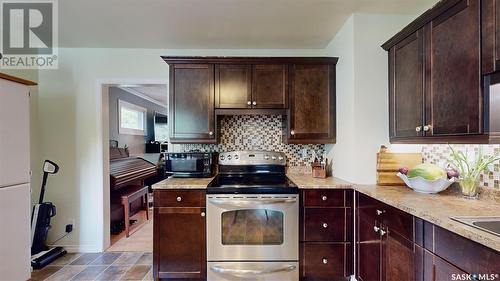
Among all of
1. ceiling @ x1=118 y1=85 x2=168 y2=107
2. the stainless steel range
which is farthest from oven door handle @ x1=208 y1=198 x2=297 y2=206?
ceiling @ x1=118 y1=85 x2=168 y2=107

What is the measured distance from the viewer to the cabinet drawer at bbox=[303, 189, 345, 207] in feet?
7.25

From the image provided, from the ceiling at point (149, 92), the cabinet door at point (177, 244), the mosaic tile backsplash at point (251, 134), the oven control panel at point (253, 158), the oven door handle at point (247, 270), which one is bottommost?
the oven door handle at point (247, 270)

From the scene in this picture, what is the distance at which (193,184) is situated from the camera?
2266 millimetres

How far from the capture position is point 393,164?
2.16 m

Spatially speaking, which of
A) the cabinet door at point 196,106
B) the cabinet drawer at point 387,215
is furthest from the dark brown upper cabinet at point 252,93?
the cabinet drawer at point 387,215

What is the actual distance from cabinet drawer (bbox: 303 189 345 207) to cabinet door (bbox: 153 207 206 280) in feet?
3.02

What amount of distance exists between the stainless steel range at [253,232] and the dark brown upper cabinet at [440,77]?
3.46 ft

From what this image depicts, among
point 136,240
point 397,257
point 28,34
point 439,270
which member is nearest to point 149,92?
point 28,34

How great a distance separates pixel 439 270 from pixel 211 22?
2.39 meters

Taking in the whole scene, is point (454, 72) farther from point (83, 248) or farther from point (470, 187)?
point (83, 248)

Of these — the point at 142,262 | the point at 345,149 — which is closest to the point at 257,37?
the point at 345,149

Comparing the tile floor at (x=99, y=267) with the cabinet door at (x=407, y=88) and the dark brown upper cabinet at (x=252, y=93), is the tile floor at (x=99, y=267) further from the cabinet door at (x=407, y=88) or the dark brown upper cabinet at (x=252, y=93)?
the cabinet door at (x=407, y=88)

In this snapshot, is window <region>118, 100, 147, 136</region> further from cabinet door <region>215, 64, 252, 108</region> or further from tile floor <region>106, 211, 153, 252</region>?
cabinet door <region>215, 64, 252, 108</region>

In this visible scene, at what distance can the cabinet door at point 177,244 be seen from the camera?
2.22 metres
